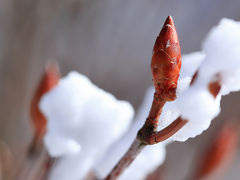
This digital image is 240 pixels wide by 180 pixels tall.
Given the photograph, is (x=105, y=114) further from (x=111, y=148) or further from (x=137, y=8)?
(x=137, y=8)

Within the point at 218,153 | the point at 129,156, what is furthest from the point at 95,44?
the point at 129,156

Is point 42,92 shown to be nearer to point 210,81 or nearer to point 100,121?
point 100,121

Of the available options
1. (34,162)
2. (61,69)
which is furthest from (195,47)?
(34,162)

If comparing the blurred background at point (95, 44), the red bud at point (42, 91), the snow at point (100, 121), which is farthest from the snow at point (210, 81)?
the blurred background at point (95, 44)

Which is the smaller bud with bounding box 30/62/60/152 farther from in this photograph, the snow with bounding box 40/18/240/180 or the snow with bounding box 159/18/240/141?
the snow with bounding box 159/18/240/141

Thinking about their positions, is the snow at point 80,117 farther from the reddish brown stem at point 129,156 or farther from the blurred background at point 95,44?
the blurred background at point 95,44

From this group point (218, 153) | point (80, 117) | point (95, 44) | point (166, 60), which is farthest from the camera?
point (95, 44)
